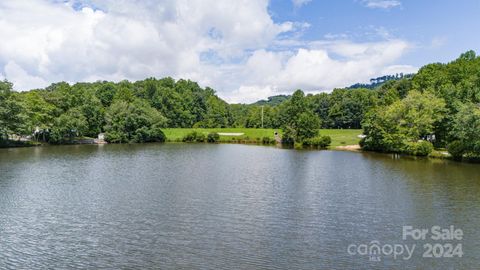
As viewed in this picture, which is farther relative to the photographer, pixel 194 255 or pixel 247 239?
pixel 247 239

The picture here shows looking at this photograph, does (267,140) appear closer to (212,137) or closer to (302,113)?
(302,113)

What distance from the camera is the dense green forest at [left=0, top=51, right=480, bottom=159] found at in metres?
64.6

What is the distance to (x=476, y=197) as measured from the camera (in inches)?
1239

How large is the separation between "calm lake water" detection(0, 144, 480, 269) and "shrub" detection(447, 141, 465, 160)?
975 centimetres

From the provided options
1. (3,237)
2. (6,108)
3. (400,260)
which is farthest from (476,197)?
(6,108)

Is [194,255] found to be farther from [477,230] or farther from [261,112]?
[261,112]

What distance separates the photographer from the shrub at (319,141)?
282ft

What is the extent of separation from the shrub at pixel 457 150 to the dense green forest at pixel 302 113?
166 mm

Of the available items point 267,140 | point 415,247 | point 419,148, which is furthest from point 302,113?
point 415,247

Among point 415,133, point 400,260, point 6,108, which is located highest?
point 6,108

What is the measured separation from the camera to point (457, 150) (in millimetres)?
56031

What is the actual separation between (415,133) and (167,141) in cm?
6330

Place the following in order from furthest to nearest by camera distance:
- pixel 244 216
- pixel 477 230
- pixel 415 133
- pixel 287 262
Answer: pixel 415 133 < pixel 244 216 < pixel 477 230 < pixel 287 262

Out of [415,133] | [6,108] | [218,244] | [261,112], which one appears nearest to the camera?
[218,244]
